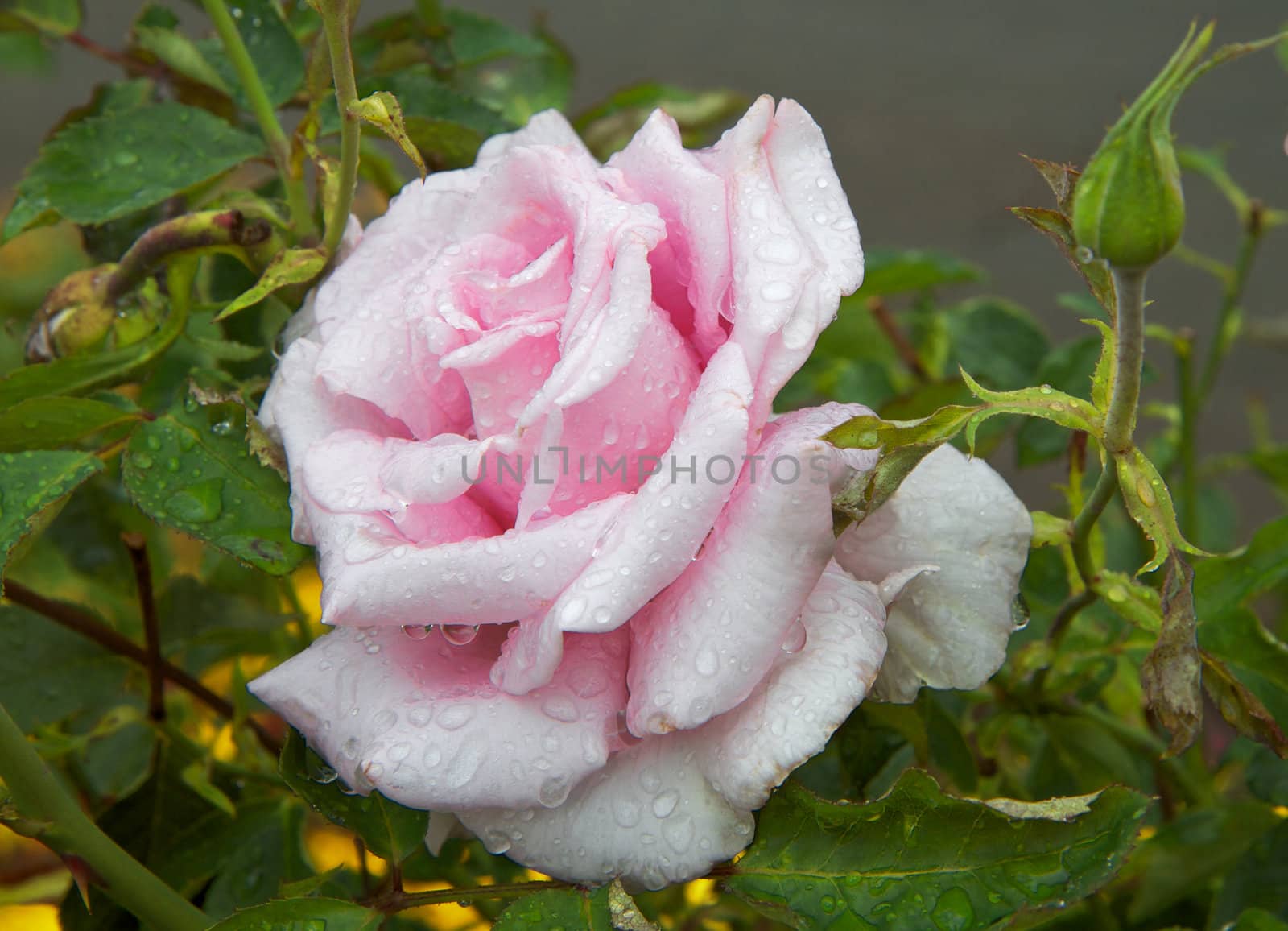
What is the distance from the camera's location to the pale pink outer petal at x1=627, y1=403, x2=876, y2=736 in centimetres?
32

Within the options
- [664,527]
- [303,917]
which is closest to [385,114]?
[664,527]

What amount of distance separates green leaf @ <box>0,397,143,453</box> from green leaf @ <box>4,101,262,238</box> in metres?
0.08

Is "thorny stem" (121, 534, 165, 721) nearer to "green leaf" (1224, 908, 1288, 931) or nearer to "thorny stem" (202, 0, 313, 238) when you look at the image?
"thorny stem" (202, 0, 313, 238)

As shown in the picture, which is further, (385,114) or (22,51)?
(22,51)

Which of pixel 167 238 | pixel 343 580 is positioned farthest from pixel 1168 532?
pixel 167 238

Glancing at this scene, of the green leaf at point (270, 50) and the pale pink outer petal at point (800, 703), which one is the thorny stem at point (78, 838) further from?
the green leaf at point (270, 50)

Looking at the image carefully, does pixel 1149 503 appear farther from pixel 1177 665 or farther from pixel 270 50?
pixel 270 50

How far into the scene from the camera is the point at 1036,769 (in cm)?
60

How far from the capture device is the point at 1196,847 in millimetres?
521

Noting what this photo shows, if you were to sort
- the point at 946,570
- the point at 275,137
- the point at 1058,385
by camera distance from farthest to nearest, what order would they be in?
the point at 1058,385, the point at 275,137, the point at 946,570

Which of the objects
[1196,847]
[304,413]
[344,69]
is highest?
[344,69]

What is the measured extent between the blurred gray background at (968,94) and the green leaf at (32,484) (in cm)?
175

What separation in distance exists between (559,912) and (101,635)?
0.90ft

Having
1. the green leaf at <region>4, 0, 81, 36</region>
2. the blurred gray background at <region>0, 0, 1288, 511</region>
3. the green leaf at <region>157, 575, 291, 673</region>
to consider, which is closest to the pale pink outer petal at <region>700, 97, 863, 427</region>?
the green leaf at <region>157, 575, 291, 673</region>
